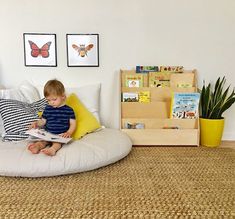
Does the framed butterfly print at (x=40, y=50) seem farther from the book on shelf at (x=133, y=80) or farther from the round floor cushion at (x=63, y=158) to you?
the round floor cushion at (x=63, y=158)

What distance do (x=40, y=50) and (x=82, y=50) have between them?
38cm

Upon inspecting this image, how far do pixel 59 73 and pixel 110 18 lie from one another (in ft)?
2.28

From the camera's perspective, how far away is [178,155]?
206 centimetres

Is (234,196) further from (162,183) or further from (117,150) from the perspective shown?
(117,150)

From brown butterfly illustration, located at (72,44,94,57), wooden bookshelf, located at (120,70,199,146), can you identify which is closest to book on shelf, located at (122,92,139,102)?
wooden bookshelf, located at (120,70,199,146)

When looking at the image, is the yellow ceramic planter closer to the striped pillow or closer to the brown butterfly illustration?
the brown butterfly illustration

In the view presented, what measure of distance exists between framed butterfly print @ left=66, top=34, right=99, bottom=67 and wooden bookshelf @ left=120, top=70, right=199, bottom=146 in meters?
0.31

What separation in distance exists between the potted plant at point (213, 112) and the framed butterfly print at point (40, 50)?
1.43 meters

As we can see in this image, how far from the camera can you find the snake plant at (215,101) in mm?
2299

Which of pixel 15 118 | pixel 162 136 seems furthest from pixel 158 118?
pixel 15 118

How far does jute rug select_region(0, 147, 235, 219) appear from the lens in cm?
121

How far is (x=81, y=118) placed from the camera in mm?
2080

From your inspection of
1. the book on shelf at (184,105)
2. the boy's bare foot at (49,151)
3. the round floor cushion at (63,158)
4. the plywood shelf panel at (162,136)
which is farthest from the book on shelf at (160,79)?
the boy's bare foot at (49,151)

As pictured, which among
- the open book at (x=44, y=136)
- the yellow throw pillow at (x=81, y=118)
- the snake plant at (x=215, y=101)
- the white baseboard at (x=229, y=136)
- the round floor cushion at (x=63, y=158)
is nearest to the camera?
the round floor cushion at (x=63, y=158)
